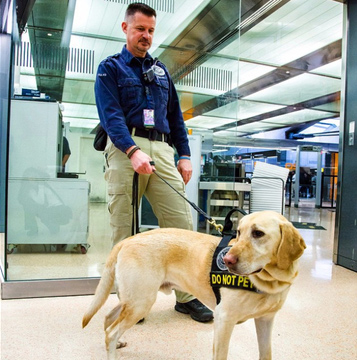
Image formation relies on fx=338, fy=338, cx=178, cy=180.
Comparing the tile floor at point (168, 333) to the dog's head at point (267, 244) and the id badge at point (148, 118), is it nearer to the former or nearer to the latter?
the dog's head at point (267, 244)

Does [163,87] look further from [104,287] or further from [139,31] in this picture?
[104,287]

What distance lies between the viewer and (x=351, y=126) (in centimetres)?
325

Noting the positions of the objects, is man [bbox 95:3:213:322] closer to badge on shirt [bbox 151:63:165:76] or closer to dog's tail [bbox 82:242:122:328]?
badge on shirt [bbox 151:63:165:76]

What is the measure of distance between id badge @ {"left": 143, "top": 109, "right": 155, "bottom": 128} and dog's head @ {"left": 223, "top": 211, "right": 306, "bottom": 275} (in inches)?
36.9

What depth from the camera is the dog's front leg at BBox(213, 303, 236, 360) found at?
1.19 metres

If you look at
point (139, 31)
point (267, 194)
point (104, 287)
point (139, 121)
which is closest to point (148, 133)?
point (139, 121)

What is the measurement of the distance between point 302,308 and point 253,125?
11742mm

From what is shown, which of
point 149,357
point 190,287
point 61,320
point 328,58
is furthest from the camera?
point 328,58

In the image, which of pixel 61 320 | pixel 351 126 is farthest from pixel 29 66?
pixel 351 126

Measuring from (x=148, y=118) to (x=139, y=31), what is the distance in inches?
18.5

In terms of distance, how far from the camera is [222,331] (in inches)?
47.0

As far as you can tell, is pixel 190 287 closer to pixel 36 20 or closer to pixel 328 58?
pixel 36 20

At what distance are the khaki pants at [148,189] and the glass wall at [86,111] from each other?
887mm

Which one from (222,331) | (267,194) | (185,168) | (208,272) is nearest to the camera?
(222,331)
